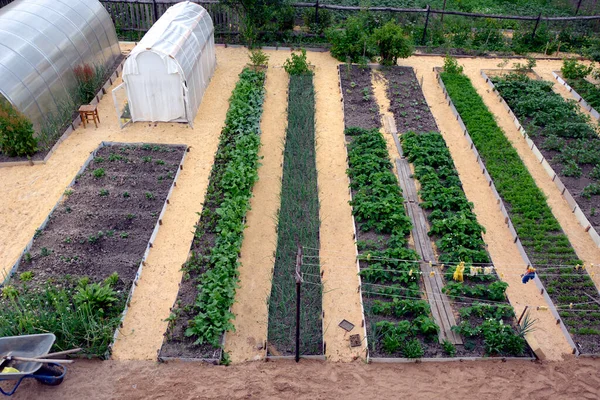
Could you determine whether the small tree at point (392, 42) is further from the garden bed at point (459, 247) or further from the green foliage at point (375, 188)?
the green foliage at point (375, 188)

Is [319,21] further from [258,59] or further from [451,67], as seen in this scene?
[451,67]

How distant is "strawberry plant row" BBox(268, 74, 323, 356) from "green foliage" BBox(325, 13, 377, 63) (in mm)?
3444

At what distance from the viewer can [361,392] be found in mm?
7941

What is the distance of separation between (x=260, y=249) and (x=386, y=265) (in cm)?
261

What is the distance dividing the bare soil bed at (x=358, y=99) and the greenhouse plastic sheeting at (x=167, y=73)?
180 inches

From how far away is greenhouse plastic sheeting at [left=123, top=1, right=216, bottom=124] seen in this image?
527 inches

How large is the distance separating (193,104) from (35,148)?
429cm

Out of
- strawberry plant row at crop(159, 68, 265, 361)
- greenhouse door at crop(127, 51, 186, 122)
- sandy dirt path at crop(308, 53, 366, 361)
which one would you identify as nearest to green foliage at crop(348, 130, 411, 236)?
sandy dirt path at crop(308, 53, 366, 361)

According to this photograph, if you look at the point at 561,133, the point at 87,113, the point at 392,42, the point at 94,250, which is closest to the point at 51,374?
the point at 94,250

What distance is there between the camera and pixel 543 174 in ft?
42.4

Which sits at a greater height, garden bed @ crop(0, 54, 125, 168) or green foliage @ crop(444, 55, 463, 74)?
green foliage @ crop(444, 55, 463, 74)

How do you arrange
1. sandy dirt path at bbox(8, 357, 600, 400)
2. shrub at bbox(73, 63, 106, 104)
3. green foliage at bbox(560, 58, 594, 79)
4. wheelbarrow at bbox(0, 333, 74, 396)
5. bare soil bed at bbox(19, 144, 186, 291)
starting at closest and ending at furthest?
wheelbarrow at bbox(0, 333, 74, 396)
sandy dirt path at bbox(8, 357, 600, 400)
bare soil bed at bbox(19, 144, 186, 291)
shrub at bbox(73, 63, 106, 104)
green foliage at bbox(560, 58, 594, 79)

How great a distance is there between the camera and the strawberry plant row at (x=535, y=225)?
930 centimetres

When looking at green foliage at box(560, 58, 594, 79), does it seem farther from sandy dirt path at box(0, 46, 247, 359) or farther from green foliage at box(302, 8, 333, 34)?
sandy dirt path at box(0, 46, 247, 359)
